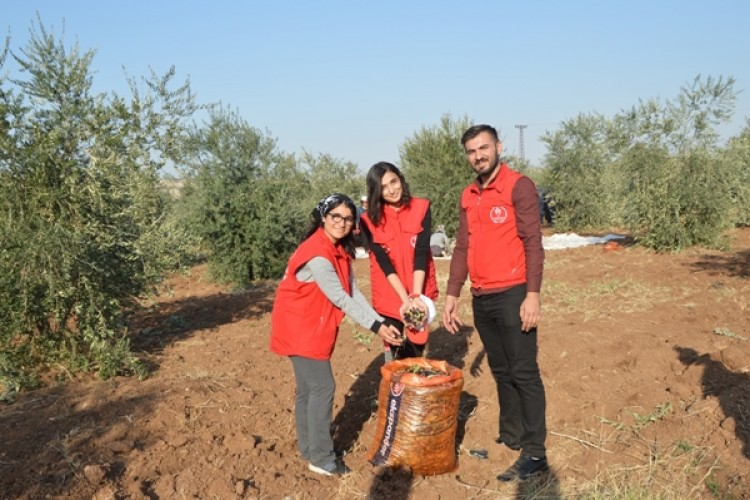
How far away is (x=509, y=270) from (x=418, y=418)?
1002 mm

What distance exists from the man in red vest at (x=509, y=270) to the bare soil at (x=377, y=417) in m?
0.39

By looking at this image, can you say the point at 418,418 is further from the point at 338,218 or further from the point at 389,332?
the point at 338,218

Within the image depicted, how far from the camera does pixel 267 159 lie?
48.9ft

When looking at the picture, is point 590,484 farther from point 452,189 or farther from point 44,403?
point 452,189

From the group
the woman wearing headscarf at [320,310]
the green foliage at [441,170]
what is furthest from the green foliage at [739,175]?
the woman wearing headscarf at [320,310]

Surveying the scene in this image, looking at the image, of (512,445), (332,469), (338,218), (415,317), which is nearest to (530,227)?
(415,317)

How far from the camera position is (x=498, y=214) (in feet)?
11.6

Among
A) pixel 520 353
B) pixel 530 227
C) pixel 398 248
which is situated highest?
pixel 530 227

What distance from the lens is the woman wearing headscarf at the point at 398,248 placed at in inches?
159

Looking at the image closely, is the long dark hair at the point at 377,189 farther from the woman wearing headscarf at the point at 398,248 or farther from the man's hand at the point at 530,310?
the man's hand at the point at 530,310

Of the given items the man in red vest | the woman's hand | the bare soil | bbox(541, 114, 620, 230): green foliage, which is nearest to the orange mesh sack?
the bare soil

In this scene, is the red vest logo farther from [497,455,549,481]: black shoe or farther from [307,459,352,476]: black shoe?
[307,459,352,476]: black shoe

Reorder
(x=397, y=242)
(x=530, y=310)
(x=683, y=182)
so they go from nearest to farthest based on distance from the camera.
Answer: (x=530, y=310), (x=397, y=242), (x=683, y=182)

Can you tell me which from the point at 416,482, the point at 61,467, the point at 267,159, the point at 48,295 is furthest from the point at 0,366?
the point at 267,159
